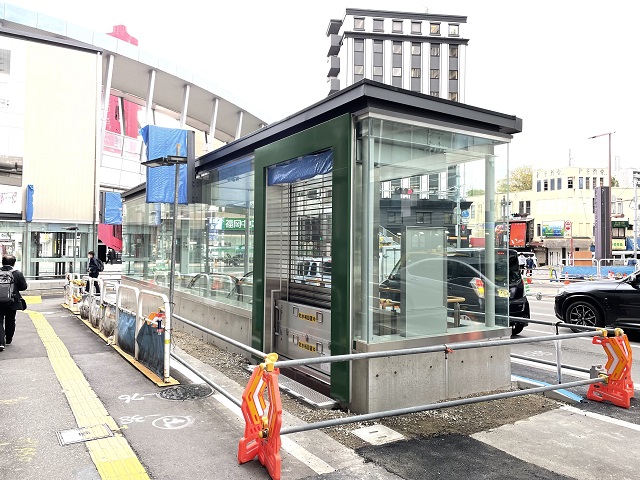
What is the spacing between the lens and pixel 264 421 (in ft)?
14.3

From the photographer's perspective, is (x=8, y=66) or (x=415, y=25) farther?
(x=415, y=25)

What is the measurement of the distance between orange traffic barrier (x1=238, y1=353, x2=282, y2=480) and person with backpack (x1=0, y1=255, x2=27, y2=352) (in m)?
6.89

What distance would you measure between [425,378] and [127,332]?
5.45 meters

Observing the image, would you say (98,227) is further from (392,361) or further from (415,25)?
(415,25)

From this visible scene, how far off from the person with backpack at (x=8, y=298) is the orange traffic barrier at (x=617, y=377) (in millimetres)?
9569

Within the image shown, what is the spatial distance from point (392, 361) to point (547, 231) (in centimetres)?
5575

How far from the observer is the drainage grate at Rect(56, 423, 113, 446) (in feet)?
16.3

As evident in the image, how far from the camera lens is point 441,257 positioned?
257 inches

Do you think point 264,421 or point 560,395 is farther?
point 560,395

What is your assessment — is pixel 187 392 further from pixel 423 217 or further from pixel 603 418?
pixel 603 418

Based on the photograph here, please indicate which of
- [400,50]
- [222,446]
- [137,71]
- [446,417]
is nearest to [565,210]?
[400,50]

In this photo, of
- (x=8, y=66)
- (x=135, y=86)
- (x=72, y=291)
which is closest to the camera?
(x=72, y=291)

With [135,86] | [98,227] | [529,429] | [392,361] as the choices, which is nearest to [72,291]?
[98,227]

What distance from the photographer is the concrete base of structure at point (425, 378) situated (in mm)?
5656
